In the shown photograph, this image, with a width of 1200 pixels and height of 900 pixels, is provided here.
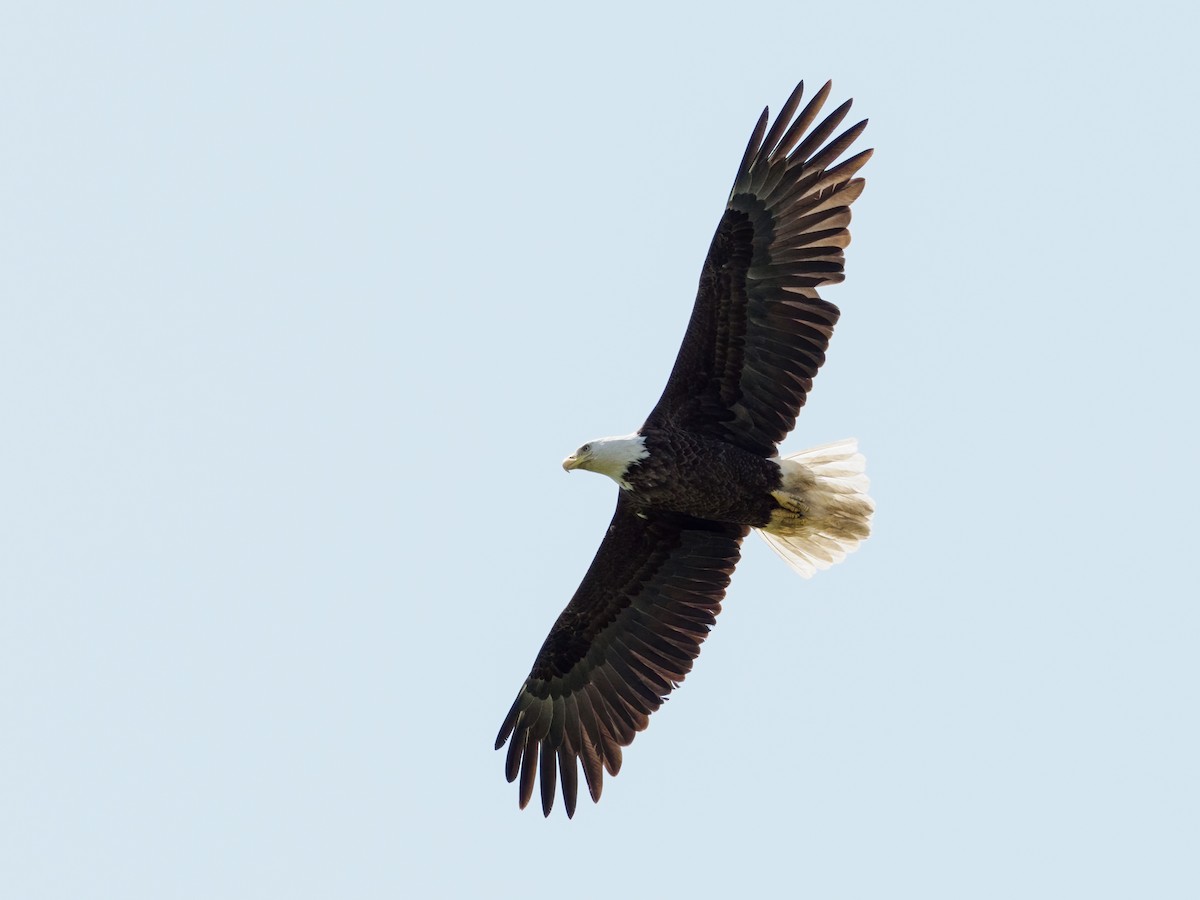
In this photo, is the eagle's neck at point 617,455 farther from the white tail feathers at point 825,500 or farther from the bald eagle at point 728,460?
the white tail feathers at point 825,500

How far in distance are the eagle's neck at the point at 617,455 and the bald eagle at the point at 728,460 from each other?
10 millimetres

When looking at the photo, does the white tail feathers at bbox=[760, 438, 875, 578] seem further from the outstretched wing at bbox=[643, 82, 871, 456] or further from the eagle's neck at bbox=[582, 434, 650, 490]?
the eagle's neck at bbox=[582, 434, 650, 490]

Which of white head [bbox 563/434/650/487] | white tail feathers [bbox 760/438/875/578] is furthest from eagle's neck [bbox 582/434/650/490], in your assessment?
white tail feathers [bbox 760/438/875/578]

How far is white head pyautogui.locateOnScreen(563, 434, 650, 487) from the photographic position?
422 inches

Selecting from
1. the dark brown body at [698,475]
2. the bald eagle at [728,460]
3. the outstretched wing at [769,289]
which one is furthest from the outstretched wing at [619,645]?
the outstretched wing at [769,289]

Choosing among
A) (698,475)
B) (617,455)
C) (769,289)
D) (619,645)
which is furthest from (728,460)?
(619,645)

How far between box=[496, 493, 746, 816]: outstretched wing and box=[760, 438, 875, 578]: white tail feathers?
1.39 feet

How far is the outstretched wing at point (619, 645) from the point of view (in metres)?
11.3

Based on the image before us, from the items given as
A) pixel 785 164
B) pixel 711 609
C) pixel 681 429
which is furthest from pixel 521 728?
pixel 785 164

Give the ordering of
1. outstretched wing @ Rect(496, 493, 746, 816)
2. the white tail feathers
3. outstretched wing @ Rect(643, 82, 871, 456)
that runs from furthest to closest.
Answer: outstretched wing @ Rect(496, 493, 746, 816), the white tail feathers, outstretched wing @ Rect(643, 82, 871, 456)

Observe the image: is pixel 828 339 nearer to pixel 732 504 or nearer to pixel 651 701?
pixel 732 504

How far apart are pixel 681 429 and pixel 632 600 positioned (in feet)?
4.45

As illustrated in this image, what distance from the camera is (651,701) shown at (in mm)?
11352

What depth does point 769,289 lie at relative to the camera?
35.1 ft
